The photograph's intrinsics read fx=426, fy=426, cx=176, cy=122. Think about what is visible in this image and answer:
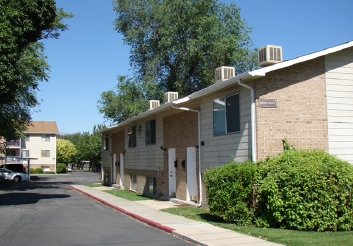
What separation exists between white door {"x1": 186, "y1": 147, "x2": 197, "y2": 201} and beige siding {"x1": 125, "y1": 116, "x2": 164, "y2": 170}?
308 centimetres

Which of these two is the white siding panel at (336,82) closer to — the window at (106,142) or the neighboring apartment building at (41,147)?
the window at (106,142)

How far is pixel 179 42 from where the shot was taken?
108 feet

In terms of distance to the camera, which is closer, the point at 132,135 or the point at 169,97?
the point at 169,97

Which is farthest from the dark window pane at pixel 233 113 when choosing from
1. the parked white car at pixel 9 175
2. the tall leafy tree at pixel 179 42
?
the parked white car at pixel 9 175

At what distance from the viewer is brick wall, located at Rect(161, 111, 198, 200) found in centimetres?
1680

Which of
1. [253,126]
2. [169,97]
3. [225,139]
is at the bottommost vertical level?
[225,139]

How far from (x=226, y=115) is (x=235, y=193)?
308 centimetres

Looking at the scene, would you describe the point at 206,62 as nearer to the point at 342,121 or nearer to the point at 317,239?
the point at 342,121

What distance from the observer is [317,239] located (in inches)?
355

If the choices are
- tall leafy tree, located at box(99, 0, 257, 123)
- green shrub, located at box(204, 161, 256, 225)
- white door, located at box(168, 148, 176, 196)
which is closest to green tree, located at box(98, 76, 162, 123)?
tall leafy tree, located at box(99, 0, 257, 123)

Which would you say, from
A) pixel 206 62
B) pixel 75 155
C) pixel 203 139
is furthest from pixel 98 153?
pixel 203 139

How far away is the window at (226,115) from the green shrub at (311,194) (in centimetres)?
273

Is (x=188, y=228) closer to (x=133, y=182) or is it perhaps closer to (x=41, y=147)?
(x=133, y=182)

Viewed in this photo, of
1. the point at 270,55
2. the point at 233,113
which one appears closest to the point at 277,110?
the point at 233,113
